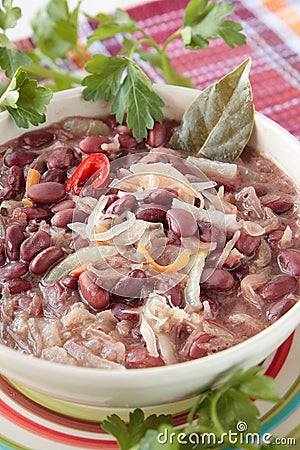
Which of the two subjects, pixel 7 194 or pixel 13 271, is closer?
pixel 13 271

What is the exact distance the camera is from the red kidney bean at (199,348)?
2.35 metres

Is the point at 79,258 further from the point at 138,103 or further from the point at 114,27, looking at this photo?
the point at 114,27

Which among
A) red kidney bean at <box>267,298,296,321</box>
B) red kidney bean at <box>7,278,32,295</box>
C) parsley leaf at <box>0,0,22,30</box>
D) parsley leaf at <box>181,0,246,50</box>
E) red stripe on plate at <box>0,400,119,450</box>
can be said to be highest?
parsley leaf at <box>0,0,22,30</box>

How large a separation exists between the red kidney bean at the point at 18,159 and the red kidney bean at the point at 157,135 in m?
0.52

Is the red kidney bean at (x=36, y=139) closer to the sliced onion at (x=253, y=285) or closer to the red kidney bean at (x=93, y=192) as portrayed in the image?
the red kidney bean at (x=93, y=192)

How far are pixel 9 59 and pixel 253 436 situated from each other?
6.70 ft

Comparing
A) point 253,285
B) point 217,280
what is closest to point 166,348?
point 217,280

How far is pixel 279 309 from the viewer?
2.49 metres

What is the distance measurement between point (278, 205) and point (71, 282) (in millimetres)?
889

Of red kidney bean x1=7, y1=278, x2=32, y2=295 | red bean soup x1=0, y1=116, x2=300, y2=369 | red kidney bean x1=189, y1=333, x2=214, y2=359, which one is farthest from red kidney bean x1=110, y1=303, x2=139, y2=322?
red kidney bean x1=7, y1=278, x2=32, y2=295

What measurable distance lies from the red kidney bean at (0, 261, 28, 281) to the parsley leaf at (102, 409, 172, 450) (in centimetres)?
64

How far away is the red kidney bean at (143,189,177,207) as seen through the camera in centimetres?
277

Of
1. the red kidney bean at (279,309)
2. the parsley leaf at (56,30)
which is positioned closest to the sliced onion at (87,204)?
the red kidney bean at (279,309)

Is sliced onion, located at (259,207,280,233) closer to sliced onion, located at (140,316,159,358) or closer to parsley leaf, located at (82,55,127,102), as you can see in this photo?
sliced onion, located at (140,316,159,358)
